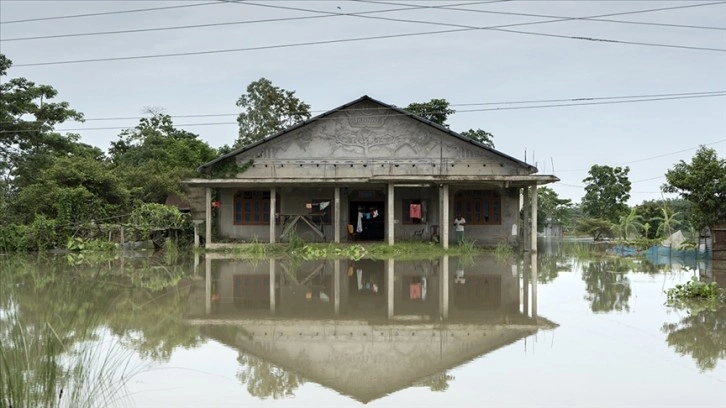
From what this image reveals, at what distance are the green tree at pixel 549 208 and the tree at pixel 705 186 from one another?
93.7 feet

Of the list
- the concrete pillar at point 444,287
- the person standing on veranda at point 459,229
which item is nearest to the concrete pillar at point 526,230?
the person standing on veranda at point 459,229

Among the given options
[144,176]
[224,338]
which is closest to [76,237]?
[144,176]

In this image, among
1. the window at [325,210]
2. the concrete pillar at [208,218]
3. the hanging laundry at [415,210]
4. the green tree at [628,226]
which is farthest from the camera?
the green tree at [628,226]

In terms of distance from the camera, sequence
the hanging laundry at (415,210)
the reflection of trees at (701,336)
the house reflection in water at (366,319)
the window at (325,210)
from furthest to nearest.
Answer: the window at (325,210), the hanging laundry at (415,210), the reflection of trees at (701,336), the house reflection in water at (366,319)

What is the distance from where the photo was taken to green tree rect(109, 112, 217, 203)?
112 feet

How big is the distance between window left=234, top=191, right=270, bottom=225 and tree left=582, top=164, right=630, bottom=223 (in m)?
26.9

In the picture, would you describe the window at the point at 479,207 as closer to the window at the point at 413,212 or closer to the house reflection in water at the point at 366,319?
the window at the point at 413,212

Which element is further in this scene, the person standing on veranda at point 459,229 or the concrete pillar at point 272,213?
the person standing on veranda at point 459,229

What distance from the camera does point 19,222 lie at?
26125mm

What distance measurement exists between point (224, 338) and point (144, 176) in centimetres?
2790

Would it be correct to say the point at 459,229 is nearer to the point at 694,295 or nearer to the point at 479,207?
the point at 479,207

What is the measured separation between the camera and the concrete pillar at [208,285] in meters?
10.6

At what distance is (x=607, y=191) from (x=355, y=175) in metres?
25.8

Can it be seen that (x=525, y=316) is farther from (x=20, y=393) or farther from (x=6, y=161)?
(x=6, y=161)
